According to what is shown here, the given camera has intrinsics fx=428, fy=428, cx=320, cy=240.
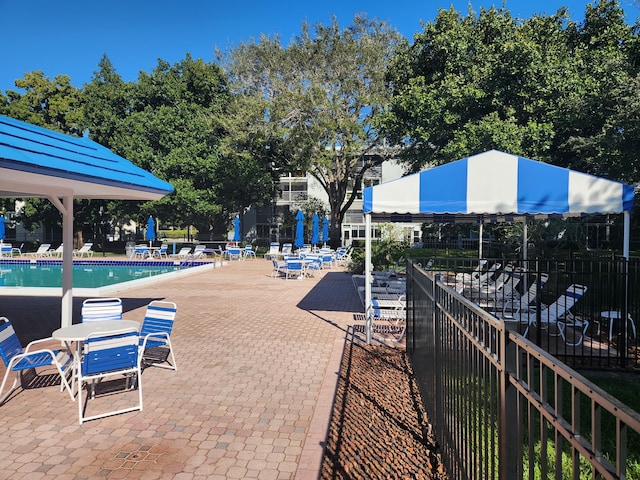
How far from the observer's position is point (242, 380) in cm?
543

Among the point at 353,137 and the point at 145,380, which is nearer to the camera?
the point at 145,380

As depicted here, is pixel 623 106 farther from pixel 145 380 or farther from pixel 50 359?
pixel 50 359

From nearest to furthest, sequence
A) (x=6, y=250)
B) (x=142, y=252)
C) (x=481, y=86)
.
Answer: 1. (x=481, y=86)
2. (x=142, y=252)
3. (x=6, y=250)

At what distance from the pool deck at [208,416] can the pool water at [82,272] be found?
349 inches

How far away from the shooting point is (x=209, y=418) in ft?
14.3

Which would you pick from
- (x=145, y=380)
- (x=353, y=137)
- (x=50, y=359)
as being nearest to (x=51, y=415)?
(x=50, y=359)

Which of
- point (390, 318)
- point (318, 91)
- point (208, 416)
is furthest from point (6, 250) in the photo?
point (208, 416)

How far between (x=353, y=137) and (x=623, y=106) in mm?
13999

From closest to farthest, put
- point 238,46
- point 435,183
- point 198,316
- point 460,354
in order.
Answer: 1. point 460,354
2. point 435,183
3. point 198,316
4. point 238,46

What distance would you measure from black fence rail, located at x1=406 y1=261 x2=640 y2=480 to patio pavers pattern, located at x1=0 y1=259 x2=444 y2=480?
1.22 m

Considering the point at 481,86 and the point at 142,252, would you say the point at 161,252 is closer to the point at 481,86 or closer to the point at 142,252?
the point at 142,252

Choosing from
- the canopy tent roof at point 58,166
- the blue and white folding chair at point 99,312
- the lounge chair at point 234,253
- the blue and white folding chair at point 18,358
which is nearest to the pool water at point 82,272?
the lounge chair at point 234,253

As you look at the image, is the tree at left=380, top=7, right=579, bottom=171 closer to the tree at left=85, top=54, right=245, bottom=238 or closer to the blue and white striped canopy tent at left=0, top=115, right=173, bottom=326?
the blue and white striped canopy tent at left=0, top=115, right=173, bottom=326

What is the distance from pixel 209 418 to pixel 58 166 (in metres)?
3.67
